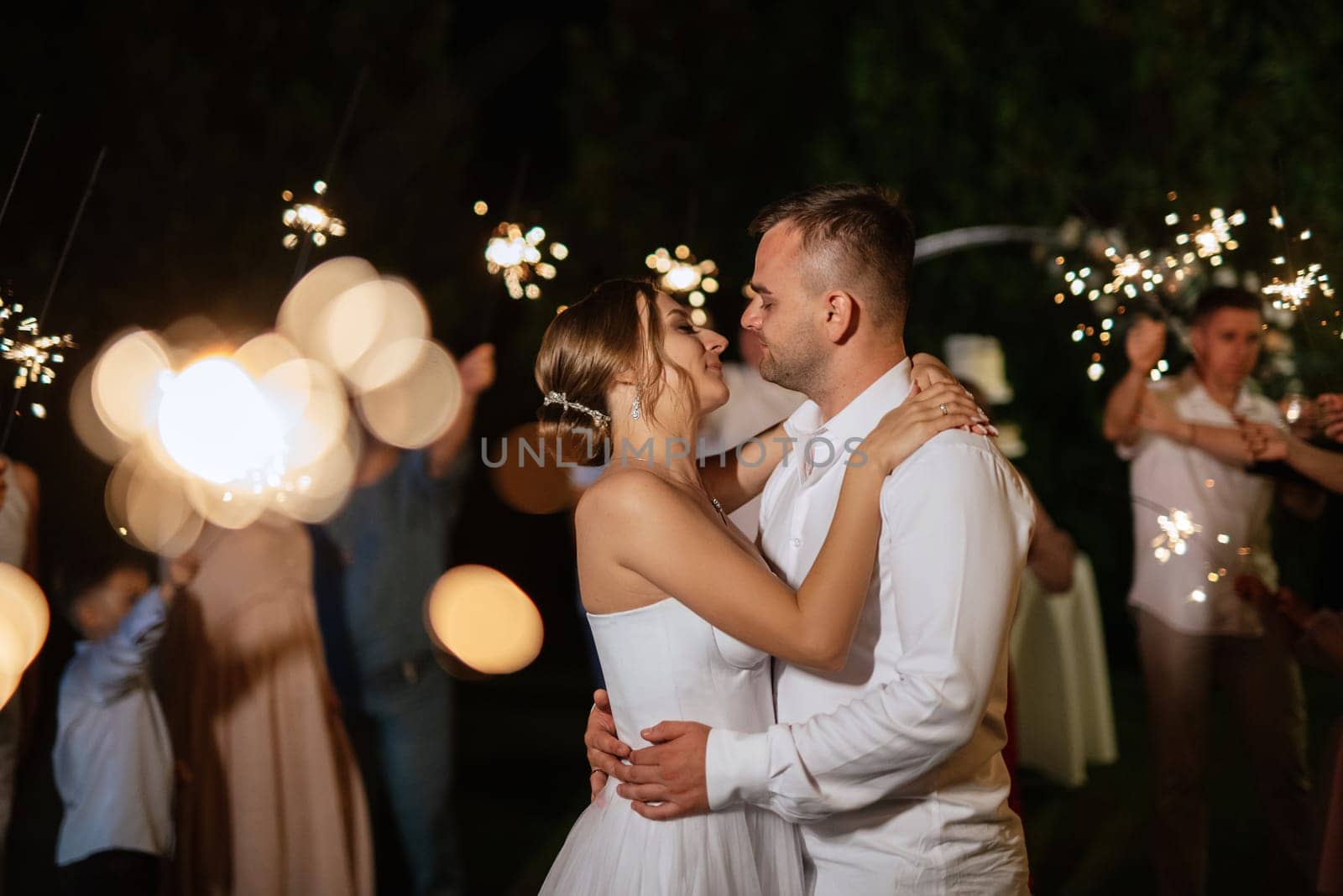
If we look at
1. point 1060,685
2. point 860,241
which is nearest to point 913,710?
point 860,241

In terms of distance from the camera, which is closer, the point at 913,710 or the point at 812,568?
the point at 913,710

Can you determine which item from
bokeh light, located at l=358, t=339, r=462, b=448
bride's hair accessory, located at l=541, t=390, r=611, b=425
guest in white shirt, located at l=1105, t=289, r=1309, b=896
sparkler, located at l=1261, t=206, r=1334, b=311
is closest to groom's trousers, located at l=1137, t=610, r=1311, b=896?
guest in white shirt, located at l=1105, t=289, r=1309, b=896

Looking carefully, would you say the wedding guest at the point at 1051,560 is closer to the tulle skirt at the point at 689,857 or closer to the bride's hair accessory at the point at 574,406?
the bride's hair accessory at the point at 574,406

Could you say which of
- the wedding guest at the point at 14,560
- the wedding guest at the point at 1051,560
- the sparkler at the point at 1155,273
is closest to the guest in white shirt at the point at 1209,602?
the sparkler at the point at 1155,273

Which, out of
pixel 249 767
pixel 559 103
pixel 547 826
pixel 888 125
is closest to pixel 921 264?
pixel 888 125

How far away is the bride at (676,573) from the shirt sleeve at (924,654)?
7 cm

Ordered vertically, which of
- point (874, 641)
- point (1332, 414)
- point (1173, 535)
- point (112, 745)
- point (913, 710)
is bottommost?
point (112, 745)

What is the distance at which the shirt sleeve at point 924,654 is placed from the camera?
172cm

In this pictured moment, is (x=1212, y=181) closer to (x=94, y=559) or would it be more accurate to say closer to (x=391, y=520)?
(x=391, y=520)

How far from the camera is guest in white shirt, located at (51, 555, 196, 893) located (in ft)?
9.72

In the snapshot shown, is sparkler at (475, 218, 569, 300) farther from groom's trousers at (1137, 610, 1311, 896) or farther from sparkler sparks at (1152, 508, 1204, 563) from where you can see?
groom's trousers at (1137, 610, 1311, 896)

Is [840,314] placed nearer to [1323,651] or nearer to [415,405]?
[1323,651]

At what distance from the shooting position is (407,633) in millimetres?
Result: 3891

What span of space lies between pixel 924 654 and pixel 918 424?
357 mm
